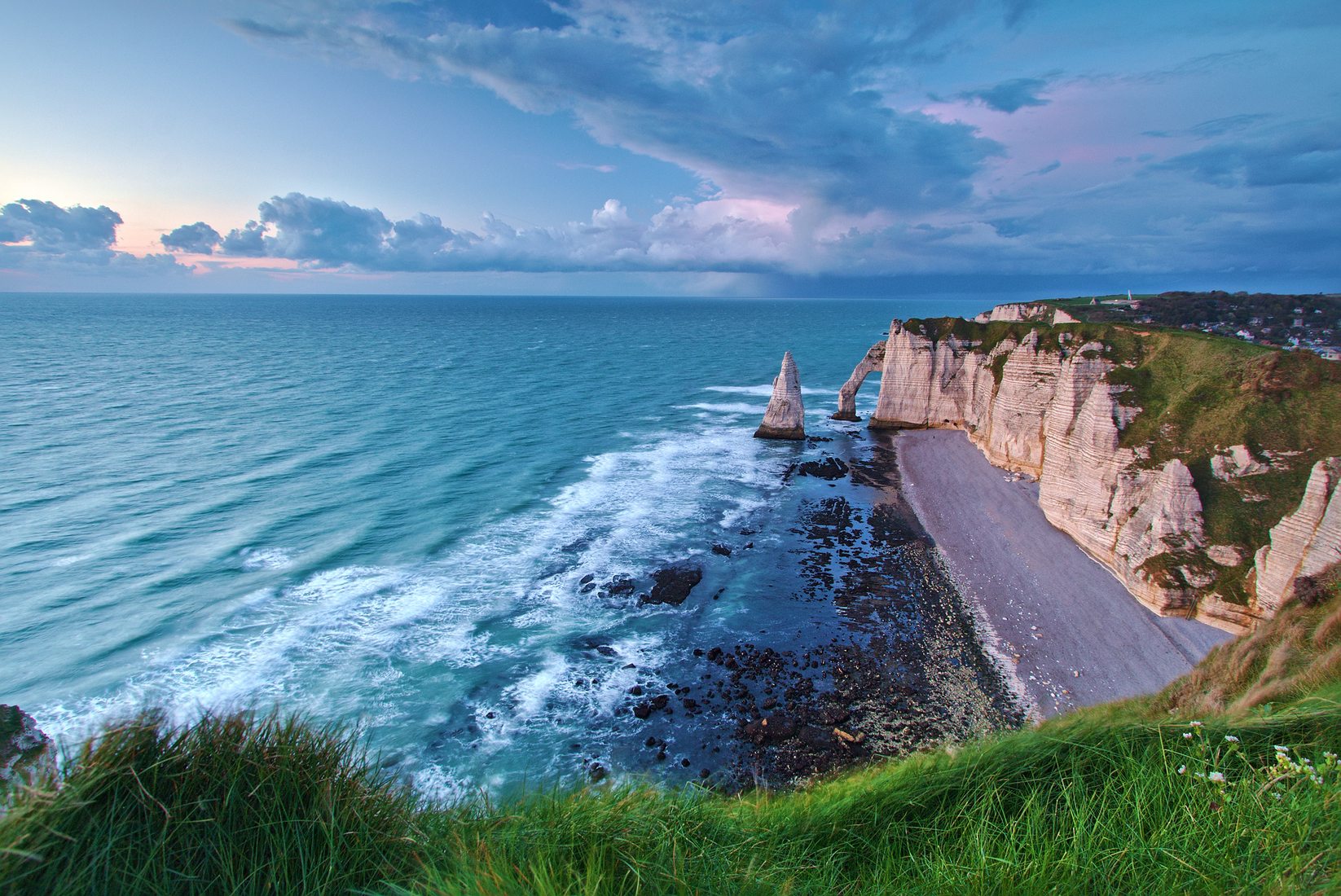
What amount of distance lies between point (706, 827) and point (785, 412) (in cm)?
5121

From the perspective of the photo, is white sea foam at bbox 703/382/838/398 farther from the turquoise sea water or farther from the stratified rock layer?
the stratified rock layer

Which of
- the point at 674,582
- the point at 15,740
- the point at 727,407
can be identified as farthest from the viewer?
the point at 727,407

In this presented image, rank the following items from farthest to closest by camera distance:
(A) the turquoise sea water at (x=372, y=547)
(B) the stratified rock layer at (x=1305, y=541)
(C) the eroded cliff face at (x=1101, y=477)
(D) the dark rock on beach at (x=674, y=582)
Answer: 1. (D) the dark rock on beach at (x=674, y=582)
2. (C) the eroded cliff face at (x=1101, y=477)
3. (A) the turquoise sea water at (x=372, y=547)
4. (B) the stratified rock layer at (x=1305, y=541)

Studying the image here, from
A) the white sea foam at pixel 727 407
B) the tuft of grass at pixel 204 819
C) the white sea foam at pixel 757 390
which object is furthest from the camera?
the white sea foam at pixel 757 390

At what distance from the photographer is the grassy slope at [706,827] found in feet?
12.9

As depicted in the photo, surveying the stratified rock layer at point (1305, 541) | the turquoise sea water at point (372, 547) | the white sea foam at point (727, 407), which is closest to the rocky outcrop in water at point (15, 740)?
the turquoise sea water at point (372, 547)

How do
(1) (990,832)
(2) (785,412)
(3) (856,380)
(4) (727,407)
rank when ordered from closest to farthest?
(1) (990,832)
(2) (785,412)
(3) (856,380)
(4) (727,407)

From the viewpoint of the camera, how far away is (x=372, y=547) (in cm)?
3119

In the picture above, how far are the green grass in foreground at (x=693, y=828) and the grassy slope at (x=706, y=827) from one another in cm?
Result: 2

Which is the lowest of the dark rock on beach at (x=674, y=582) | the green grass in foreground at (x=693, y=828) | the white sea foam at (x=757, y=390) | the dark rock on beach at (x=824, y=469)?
the dark rock on beach at (x=674, y=582)

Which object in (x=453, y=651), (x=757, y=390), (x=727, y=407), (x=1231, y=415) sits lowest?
(x=453, y=651)

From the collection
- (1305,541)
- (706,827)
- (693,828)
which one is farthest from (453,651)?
(1305,541)

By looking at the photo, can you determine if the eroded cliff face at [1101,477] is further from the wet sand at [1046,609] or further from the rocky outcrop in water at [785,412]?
the rocky outcrop in water at [785,412]

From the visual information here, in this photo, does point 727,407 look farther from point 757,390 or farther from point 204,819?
point 204,819
